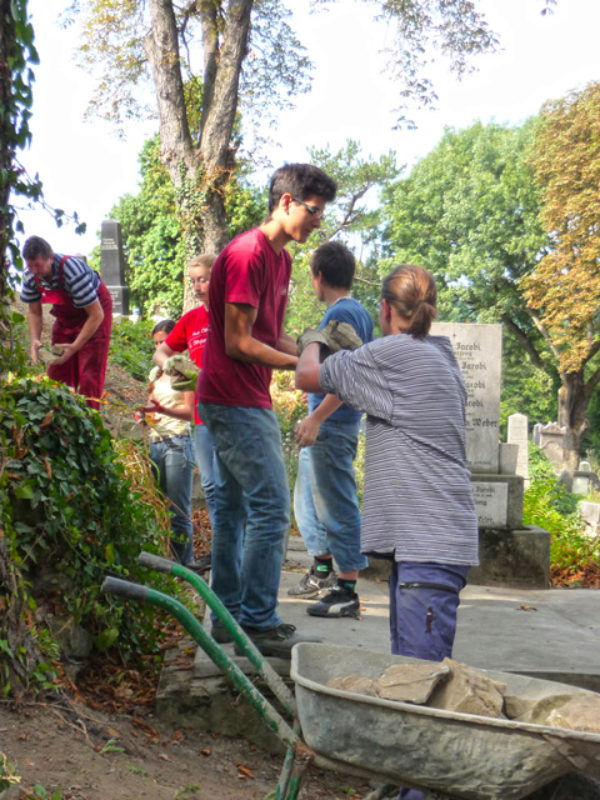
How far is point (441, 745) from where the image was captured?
1.98 metres

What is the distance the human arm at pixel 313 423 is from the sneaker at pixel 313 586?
1755mm

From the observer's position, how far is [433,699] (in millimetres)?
2131

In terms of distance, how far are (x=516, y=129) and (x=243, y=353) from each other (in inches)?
1415

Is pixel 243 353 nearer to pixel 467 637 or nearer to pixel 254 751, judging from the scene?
pixel 254 751

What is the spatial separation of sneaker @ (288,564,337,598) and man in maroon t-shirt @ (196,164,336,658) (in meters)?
1.56

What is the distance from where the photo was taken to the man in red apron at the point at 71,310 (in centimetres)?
549

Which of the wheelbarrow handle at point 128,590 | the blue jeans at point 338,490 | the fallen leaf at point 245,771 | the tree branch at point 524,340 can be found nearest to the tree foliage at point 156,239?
the tree branch at point 524,340

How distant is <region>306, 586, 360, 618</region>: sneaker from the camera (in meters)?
4.74

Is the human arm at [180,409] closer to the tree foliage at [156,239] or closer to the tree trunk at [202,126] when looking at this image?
the tree trunk at [202,126]

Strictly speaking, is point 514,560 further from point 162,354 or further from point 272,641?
point 272,641

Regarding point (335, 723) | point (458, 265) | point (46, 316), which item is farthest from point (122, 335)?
point (458, 265)

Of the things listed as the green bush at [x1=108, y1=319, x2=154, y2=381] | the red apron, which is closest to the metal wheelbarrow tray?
the red apron

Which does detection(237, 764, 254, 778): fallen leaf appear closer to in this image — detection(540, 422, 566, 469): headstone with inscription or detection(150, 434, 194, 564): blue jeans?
detection(150, 434, 194, 564): blue jeans

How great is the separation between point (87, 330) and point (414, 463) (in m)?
3.30
